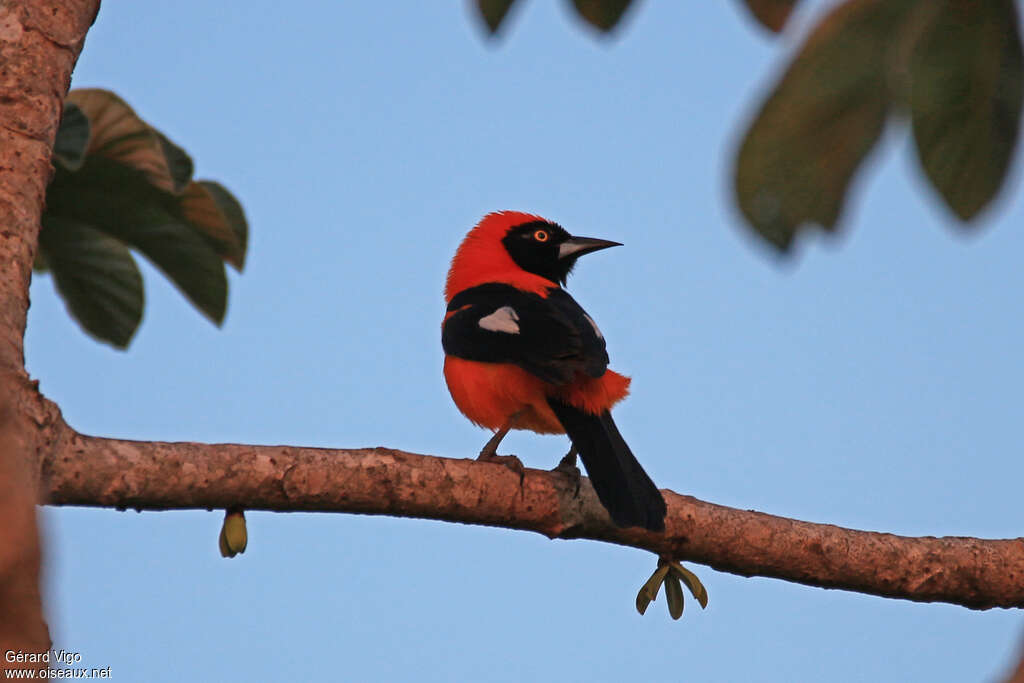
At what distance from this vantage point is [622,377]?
4.82m

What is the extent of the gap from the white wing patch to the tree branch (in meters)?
1.04

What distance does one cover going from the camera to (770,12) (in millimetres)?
1140

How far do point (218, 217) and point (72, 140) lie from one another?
33.1 inches

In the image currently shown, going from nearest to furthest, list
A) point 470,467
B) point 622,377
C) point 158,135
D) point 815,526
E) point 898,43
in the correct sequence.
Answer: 1. point 898,43
2. point 470,467
3. point 815,526
4. point 158,135
5. point 622,377

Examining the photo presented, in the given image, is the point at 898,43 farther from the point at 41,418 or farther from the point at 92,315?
the point at 92,315

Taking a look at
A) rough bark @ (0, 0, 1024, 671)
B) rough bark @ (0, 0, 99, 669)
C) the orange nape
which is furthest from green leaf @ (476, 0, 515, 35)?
the orange nape

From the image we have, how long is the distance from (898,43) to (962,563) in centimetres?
325

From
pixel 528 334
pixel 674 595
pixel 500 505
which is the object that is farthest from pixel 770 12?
pixel 528 334

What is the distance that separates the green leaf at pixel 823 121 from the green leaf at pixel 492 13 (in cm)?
54

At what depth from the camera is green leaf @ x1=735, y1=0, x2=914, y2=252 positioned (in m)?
0.80

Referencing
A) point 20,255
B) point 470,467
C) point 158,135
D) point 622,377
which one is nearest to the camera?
point 20,255

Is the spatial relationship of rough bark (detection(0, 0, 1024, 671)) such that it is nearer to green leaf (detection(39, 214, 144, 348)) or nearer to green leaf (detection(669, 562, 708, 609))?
green leaf (detection(669, 562, 708, 609))

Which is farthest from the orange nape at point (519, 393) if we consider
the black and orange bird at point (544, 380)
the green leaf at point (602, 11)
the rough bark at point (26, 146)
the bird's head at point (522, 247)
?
the green leaf at point (602, 11)

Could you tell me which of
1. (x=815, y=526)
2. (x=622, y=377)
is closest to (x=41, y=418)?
(x=815, y=526)
